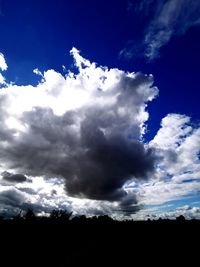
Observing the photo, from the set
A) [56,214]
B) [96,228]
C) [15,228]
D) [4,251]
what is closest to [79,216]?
[56,214]

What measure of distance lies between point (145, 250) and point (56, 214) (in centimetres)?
12402

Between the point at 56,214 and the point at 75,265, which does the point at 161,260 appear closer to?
the point at 75,265

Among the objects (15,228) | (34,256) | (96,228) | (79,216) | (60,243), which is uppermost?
(79,216)

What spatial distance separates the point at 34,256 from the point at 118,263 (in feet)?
75.9

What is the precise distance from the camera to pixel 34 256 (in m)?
65.0

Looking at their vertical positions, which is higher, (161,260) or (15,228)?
(15,228)

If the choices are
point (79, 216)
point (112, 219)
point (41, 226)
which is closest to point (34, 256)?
point (41, 226)

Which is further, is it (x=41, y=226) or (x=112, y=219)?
(x=112, y=219)

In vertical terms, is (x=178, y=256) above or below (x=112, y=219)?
below

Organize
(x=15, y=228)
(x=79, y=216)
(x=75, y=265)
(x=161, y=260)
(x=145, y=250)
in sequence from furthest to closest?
(x=79, y=216) < (x=15, y=228) < (x=145, y=250) < (x=161, y=260) < (x=75, y=265)

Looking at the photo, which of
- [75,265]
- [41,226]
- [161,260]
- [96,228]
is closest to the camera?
[75,265]

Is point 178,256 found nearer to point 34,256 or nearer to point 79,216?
point 34,256

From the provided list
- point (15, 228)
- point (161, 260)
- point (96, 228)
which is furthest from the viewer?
point (96, 228)

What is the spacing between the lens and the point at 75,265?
4978 centimetres
